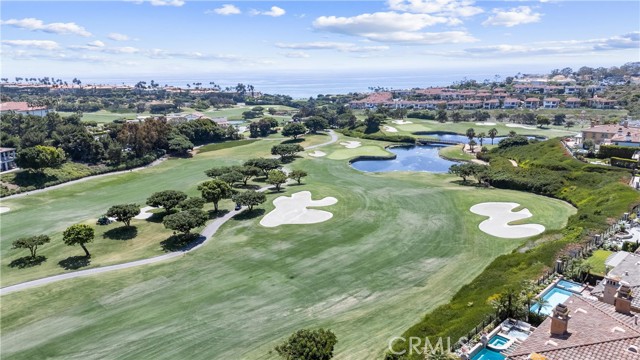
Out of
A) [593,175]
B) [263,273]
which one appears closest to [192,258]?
[263,273]

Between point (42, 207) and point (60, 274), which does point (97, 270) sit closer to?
→ point (60, 274)

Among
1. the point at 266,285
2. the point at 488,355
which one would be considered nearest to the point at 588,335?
the point at 488,355

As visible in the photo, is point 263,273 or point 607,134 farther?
point 607,134

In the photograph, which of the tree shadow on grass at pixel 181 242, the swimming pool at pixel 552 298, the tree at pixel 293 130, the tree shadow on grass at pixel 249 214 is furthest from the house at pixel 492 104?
the swimming pool at pixel 552 298

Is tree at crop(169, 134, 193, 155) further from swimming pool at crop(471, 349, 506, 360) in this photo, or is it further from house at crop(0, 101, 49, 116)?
swimming pool at crop(471, 349, 506, 360)

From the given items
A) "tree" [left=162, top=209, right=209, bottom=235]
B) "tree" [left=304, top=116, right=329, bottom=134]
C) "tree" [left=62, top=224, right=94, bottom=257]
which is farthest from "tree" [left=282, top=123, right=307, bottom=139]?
"tree" [left=62, top=224, right=94, bottom=257]

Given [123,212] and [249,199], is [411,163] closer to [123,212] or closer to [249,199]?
[249,199]

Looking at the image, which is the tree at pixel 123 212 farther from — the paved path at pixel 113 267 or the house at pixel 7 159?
the house at pixel 7 159
